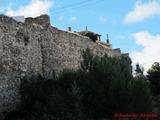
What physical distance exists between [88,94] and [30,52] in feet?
14.0

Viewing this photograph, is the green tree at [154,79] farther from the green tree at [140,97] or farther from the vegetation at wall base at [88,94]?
the green tree at [140,97]

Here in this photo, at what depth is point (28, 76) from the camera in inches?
953

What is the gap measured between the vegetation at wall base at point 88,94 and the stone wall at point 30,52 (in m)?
0.73

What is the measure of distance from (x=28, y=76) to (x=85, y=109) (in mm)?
4469

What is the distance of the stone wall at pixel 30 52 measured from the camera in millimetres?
22547

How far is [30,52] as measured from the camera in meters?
24.7

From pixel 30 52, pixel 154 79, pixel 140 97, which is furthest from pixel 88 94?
pixel 154 79

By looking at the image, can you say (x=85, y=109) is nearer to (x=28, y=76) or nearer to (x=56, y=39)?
(x=28, y=76)

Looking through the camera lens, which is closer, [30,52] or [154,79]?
[30,52]

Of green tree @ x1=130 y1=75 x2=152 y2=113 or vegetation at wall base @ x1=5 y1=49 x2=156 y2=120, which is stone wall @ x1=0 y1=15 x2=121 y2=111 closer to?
vegetation at wall base @ x1=5 y1=49 x2=156 y2=120

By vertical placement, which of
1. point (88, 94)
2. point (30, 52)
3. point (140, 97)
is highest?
point (30, 52)

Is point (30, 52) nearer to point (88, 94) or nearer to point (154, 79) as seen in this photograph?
point (88, 94)

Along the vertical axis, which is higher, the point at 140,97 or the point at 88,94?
the point at 88,94

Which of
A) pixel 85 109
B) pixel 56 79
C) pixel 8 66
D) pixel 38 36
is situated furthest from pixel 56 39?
pixel 85 109
